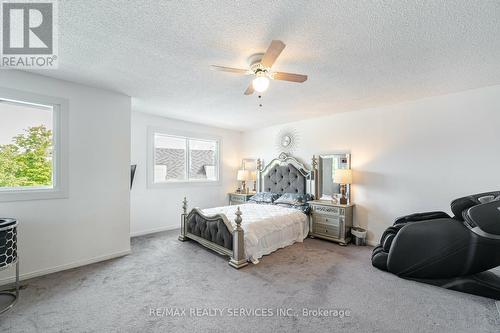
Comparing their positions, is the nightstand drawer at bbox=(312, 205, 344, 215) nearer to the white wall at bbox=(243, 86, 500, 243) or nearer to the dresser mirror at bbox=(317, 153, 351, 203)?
the dresser mirror at bbox=(317, 153, 351, 203)

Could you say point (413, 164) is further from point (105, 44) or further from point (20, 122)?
point (20, 122)

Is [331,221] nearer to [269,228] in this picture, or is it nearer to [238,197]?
[269,228]

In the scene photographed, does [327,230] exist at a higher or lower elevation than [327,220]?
lower

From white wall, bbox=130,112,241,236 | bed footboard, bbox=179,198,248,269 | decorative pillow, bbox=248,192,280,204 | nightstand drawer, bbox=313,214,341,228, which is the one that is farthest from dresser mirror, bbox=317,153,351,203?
white wall, bbox=130,112,241,236

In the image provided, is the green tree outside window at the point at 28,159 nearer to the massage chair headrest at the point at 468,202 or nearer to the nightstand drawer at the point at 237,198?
the nightstand drawer at the point at 237,198

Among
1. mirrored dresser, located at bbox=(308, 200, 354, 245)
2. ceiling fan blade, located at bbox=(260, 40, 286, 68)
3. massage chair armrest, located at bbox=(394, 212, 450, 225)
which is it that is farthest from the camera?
mirrored dresser, located at bbox=(308, 200, 354, 245)

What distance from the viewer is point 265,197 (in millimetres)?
4973

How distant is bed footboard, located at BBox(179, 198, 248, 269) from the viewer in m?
2.94

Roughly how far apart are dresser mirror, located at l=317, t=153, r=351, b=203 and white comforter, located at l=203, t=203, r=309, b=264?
2.33 feet

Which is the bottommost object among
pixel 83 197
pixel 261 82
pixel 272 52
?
pixel 83 197

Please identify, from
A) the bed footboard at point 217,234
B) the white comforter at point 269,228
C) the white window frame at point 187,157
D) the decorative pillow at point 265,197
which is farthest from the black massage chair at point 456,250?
the white window frame at point 187,157

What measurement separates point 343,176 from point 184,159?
3513mm

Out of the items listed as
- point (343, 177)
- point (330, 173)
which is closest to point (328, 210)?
point (343, 177)

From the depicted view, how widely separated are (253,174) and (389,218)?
10.4 ft
